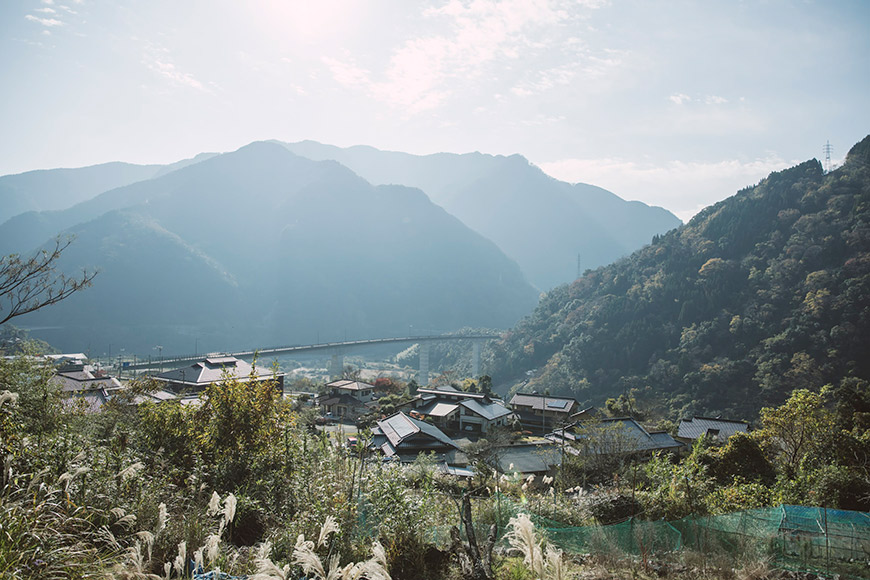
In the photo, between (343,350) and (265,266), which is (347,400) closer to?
(343,350)

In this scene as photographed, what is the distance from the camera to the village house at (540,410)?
3450 centimetres

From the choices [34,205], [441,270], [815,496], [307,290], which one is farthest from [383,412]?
[34,205]

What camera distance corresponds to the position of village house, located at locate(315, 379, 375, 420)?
1459 inches

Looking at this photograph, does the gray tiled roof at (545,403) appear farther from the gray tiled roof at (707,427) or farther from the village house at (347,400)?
the village house at (347,400)

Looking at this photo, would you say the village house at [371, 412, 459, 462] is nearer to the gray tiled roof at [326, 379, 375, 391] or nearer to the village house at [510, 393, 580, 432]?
the village house at [510, 393, 580, 432]

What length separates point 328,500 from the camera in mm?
4328

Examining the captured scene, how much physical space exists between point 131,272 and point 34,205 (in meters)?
134

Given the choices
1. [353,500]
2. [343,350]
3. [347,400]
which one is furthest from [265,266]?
[353,500]

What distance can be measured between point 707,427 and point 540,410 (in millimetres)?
11179

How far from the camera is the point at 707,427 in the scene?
92.7 ft

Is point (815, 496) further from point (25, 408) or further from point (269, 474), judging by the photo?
point (25, 408)

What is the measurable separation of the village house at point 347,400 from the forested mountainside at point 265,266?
69165 mm

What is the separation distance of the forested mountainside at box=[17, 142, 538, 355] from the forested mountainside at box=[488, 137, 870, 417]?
67.9 m

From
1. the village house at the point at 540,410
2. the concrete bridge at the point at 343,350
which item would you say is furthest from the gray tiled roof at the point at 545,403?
the concrete bridge at the point at 343,350
